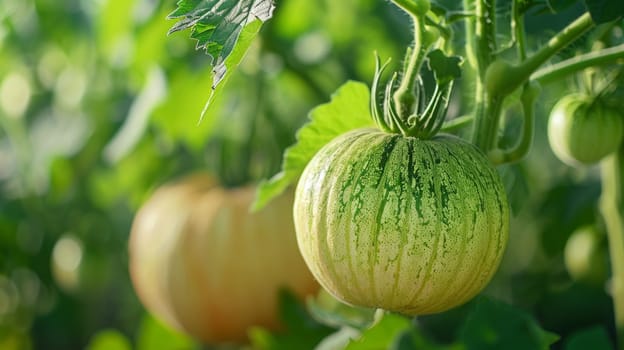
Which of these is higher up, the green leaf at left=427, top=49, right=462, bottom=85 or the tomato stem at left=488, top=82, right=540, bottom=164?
the green leaf at left=427, top=49, right=462, bottom=85

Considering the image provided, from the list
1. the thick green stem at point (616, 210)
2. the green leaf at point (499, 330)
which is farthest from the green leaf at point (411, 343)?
the thick green stem at point (616, 210)

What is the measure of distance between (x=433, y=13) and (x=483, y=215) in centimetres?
19

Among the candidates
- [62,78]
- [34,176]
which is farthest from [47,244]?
[62,78]

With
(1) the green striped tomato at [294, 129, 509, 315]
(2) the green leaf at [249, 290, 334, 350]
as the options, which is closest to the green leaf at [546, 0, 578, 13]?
(1) the green striped tomato at [294, 129, 509, 315]

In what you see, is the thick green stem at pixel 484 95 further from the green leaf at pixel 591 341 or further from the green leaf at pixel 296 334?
the green leaf at pixel 296 334

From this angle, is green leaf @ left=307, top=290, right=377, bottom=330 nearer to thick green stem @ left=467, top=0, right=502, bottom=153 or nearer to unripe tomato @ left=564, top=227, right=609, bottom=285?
thick green stem @ left=467, top=0, right=502, bottom=153

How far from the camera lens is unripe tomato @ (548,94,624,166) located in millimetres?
887

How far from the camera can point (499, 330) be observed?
645 millimetres

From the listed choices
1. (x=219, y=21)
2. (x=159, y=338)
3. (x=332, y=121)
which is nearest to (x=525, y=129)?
(x=332, y=121)

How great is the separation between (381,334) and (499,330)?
134mm

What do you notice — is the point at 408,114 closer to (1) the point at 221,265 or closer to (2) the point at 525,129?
(2) the point at 525,129

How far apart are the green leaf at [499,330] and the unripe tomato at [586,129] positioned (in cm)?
28

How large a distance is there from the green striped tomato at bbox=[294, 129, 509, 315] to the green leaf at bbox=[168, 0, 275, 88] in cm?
12

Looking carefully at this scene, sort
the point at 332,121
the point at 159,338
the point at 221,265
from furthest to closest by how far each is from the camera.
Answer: the point at 159,338 → the point at 221,265 → the point at 332,121
